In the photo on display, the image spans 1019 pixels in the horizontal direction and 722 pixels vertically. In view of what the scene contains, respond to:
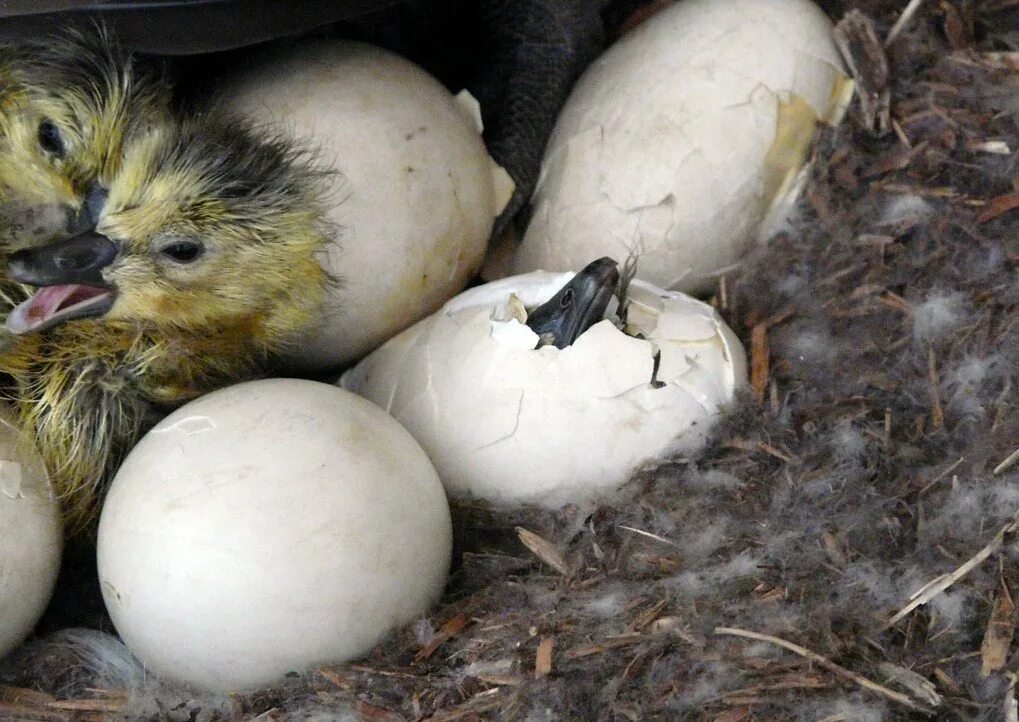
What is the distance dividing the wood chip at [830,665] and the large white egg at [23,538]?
2.55 ft

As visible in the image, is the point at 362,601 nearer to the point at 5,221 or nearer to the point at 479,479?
the point at 479,479

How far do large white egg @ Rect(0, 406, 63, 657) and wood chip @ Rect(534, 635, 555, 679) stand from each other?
597mm

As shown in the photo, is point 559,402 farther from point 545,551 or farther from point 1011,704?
point 1011,704

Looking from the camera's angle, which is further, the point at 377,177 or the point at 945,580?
the point at 377,177

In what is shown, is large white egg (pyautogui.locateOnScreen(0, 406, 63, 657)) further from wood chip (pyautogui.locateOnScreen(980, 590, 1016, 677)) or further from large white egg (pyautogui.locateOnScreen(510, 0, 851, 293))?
wood chip (pyautogui.locateOnScreen(980, 590, 1016, 677))

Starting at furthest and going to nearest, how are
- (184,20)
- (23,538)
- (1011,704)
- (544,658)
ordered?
1. (184,20)
2. (23,538)
3. (544,658)
4. (1011,704)

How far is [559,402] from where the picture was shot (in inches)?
55.1

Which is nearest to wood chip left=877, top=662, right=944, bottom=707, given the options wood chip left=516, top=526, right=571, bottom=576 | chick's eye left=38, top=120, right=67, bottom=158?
wood chip left=516, top=526, right=571, bottom=576

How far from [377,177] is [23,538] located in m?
0.62

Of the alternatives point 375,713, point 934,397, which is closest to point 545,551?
point 375,713

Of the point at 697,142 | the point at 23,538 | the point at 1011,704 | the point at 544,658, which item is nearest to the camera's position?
the point at 1011,704

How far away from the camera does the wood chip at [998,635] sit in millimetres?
1104

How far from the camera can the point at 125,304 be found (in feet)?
4.52

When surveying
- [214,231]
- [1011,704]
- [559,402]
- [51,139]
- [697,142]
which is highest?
[51,139]
